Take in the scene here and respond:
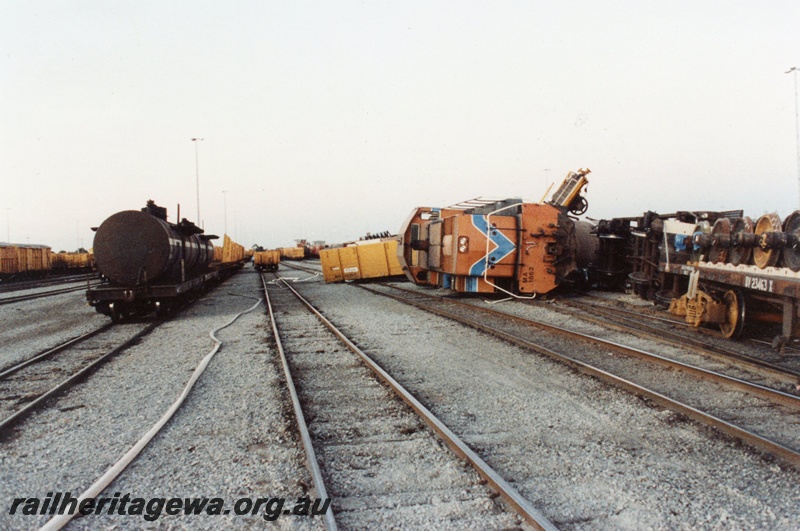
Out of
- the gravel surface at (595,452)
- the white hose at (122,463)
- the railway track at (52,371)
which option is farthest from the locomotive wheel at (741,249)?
the railway track at (52,371)

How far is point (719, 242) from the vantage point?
26.1 ft

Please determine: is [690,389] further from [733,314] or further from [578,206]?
[578,206]

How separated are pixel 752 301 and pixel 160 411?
8.04 meters

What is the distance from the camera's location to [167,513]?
10.5ft

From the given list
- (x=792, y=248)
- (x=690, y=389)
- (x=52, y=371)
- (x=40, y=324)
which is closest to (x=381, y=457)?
(x=690, y=389)

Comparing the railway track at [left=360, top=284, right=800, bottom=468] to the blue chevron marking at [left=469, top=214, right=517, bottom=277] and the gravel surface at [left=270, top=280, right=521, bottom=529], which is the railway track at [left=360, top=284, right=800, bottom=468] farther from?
the blue chevron marking at [left=469, top=214, right=517, bottom=277]

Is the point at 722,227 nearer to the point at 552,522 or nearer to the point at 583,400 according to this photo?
the point at 583,400

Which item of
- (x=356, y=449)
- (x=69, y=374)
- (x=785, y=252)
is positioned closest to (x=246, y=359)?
(x=69, y=374)

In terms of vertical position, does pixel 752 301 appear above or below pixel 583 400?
above

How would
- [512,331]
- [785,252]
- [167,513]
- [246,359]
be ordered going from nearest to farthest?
[167,513] → [785,252] → [246,359] → [512,331]

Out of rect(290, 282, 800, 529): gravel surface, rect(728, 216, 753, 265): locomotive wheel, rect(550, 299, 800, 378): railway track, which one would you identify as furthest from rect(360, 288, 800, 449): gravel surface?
rect(728, 216, 753, 265): locomotive wheel

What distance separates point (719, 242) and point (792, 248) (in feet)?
4.66

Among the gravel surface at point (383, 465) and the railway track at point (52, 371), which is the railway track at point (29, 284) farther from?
the gravel surface at point (383, 465)

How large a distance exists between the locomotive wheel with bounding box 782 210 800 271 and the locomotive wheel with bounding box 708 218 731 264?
3.10 ft
